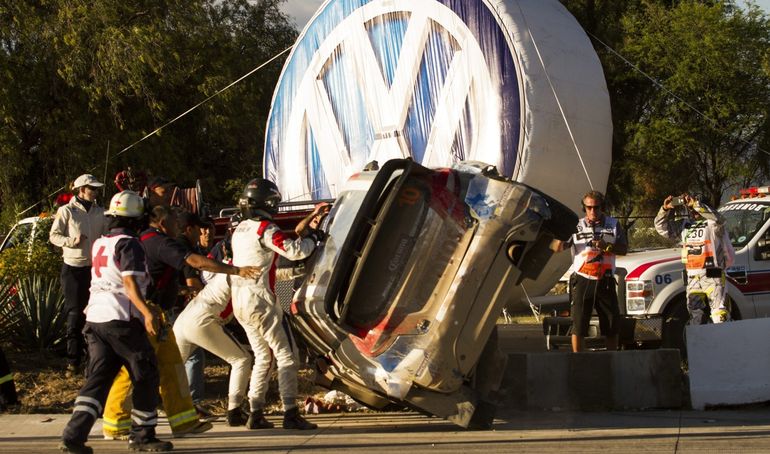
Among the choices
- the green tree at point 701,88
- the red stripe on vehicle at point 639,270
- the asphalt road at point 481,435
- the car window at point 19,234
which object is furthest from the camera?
the green tree at point 701,88

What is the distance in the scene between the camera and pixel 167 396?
7258 millimetres

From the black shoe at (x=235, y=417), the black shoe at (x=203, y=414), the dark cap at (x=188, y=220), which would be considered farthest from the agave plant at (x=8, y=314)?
the black shoe at (x=235, y=417)

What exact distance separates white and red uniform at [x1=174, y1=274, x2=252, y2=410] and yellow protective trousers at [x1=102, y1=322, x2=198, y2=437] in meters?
0.38

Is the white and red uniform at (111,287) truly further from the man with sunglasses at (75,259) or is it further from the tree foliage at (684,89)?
the tree foliage at (684,89)

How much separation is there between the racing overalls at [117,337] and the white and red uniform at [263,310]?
0.79 meters

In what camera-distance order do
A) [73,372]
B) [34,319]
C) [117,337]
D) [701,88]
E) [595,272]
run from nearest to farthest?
1. [117,337]
2. [595,272]
3. [73,372]
4. [34,319]
5. [701,88]

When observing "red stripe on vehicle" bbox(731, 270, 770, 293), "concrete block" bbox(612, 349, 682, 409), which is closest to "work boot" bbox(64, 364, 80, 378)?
"concrete block" bbox(612, 349, 682, 409)

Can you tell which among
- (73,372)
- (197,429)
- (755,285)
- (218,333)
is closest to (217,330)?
(218,333)

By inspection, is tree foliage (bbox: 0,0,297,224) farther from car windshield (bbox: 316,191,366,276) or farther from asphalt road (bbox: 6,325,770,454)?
car windshield (bbox: 316,191,366,276)

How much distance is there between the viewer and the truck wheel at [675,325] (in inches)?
408

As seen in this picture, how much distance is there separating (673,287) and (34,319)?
648 cm

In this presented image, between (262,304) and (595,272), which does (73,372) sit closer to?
(262,304)

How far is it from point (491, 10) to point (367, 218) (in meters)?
5.33

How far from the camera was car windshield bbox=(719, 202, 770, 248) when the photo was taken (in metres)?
10.9
